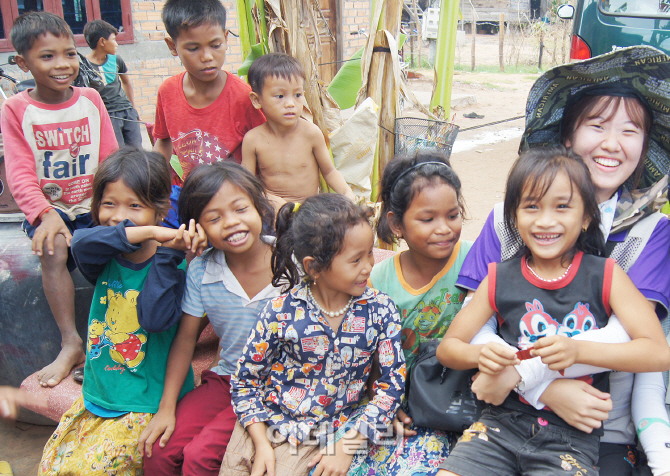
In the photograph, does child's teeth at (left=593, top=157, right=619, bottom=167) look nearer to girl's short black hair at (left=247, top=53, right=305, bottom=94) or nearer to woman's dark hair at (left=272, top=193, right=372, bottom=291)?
woman's dark hair at (left=272, top=193, right=372, bottom=291)

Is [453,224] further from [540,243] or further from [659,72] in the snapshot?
[659,72]

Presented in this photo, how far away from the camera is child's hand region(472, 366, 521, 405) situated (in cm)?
158

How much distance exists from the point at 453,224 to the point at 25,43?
2.40 m

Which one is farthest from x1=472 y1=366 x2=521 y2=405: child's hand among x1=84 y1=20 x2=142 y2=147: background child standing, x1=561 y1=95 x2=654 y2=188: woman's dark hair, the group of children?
x1=84 y1=20 x2=142 y2=147: background child standing

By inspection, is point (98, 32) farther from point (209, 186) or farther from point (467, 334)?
point (467, 334)

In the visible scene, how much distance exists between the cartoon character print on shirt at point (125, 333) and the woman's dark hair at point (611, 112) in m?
1.78

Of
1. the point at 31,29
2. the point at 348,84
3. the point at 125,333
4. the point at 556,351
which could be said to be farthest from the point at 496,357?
the point at 348,84

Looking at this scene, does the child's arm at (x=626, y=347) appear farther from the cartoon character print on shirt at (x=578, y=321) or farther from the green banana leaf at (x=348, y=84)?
the green banana leaf at (x=348, y=84)

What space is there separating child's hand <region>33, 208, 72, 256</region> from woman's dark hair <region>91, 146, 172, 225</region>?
15.7 inches

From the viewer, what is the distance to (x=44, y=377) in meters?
2.51

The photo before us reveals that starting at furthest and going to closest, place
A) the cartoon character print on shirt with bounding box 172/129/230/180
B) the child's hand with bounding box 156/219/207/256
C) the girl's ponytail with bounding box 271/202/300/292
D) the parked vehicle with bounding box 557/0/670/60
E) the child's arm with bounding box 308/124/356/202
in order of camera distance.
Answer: the parked vehicle with bounding box 557/0/670/60 < the child's arm with bounding box 308/124/356/202 < the cartoon character print on shirt with bounding box 172/129/230/180 < the child's hand with bounding box 156/219/207/256 < the girl's ponytail with bounding box 271/202/300/292

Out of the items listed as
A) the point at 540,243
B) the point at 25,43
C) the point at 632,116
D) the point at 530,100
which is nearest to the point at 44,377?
the point at 25,43

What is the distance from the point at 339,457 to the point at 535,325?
72 cm

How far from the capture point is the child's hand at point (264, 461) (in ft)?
5.69
